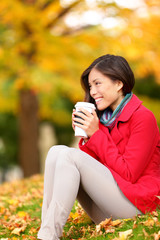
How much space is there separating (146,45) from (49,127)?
10118mm

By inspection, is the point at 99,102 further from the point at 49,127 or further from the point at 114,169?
the point at 49,127

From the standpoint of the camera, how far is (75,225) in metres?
3.14

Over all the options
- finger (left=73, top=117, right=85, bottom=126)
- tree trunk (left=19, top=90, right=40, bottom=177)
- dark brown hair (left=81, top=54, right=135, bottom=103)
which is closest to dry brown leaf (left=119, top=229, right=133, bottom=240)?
finger (left=73, top=117, right=85, bottom=126)

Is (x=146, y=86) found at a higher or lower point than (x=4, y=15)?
lower

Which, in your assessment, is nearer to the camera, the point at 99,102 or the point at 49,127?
the point at 99,102

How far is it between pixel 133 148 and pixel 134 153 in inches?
1.4

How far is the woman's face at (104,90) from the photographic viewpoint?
2812 millimetres

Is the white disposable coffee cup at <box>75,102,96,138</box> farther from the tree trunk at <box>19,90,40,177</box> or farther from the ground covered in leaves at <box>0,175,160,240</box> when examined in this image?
the tree trunk at <box>19,90,40,177</box>

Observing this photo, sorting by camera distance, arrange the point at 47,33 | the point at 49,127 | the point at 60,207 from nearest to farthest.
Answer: the point at 60,207 → the point at 47,33 → the point at 49,127

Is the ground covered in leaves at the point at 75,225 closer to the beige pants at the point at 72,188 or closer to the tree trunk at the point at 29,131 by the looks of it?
the beige pants at the point at 72,188

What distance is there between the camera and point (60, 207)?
250cm

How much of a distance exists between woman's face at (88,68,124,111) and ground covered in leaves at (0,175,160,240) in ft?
2.86

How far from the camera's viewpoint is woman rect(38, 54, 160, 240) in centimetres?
252

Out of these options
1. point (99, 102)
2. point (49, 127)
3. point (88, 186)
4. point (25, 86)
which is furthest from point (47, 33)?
point (49, 127)
